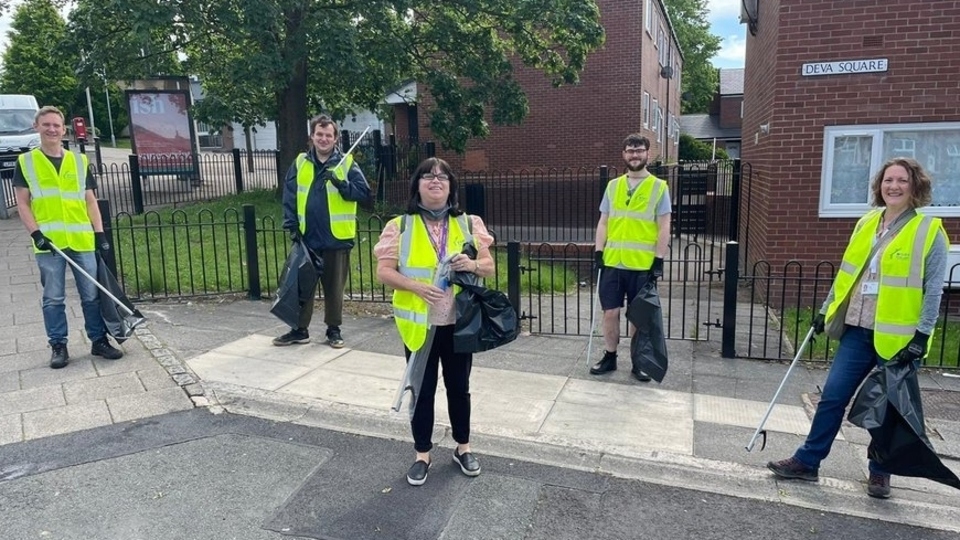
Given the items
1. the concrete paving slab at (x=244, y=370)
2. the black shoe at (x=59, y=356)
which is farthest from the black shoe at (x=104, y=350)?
the concrete paving slab at (x=244, y=370)

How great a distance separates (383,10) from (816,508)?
1125 cm

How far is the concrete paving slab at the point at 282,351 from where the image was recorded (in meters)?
5.70

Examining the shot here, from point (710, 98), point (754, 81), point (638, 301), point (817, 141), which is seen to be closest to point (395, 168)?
point (754, 81)

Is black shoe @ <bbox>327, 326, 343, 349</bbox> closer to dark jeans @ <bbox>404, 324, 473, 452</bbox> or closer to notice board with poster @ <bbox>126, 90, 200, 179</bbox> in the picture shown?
dark jeans @ <bbox>404, 324, 473, 452</bbox>

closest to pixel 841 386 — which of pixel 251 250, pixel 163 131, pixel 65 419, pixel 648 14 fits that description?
pixel 65 419

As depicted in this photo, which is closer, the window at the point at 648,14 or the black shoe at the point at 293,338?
the black shoe at the point at 293,338

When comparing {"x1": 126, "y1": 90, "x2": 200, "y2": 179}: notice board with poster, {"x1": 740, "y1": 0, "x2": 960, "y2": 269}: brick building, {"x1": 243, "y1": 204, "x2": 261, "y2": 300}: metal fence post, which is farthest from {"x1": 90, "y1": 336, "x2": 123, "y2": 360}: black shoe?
{"x1": 126, "y1": 90, "x2": 200, "y2": 179}: notice board with poster

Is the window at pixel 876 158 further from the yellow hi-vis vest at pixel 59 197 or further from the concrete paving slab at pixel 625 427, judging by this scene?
the yellow hi-vis vest at pixel 59 197

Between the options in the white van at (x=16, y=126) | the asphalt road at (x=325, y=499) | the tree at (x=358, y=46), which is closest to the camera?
the asphalt road at (x=325, y=499)

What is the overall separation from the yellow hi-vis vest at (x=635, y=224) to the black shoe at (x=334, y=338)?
97.1 inches

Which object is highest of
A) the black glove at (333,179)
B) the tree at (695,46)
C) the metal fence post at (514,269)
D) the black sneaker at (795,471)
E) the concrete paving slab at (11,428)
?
the tree at (695,46)

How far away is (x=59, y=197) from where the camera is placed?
17.2 ft

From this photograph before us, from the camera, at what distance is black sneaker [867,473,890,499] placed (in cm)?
370

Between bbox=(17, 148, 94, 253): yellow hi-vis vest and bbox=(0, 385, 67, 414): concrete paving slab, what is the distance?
42.9 inches
